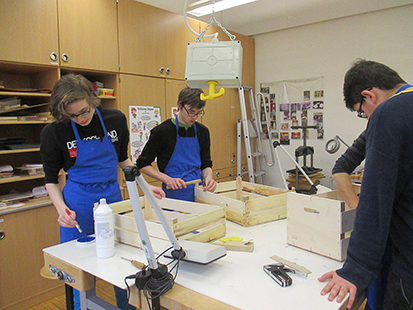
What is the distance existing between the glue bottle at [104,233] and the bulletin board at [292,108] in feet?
11.2

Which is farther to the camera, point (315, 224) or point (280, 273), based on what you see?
point (315, 224)

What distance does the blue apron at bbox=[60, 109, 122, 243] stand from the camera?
159 cm

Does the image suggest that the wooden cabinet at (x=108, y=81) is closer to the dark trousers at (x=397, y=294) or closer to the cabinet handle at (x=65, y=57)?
the cabinet handle at (x=65, y=57)

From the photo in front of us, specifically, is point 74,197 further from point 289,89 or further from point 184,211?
point 289,89

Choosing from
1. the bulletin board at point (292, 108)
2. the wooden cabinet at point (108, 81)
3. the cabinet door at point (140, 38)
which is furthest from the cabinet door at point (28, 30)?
the bulletin board at point (292, 108)

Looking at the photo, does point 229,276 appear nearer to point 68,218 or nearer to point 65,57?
point 68,218

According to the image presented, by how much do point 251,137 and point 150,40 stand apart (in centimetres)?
199

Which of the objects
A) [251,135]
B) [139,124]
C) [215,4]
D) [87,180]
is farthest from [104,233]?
[251,135]

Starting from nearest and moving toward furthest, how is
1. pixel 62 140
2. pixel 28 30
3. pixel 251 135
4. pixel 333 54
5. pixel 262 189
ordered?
pixel 62 140 → pixel 262 189 → pixel 28 30 → pixel 333 54 → pixel 251 135

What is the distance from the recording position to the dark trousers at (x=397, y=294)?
915mm

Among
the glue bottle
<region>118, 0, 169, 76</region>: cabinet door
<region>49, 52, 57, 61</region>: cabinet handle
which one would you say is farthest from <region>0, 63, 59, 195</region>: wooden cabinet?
the glue bottle

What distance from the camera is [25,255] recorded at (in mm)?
2385

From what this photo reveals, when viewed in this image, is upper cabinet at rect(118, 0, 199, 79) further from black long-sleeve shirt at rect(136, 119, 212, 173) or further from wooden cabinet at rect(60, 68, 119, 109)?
black long-sleeve shirt at rect(136, 119, 212, 173)

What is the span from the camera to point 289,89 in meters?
4.37
